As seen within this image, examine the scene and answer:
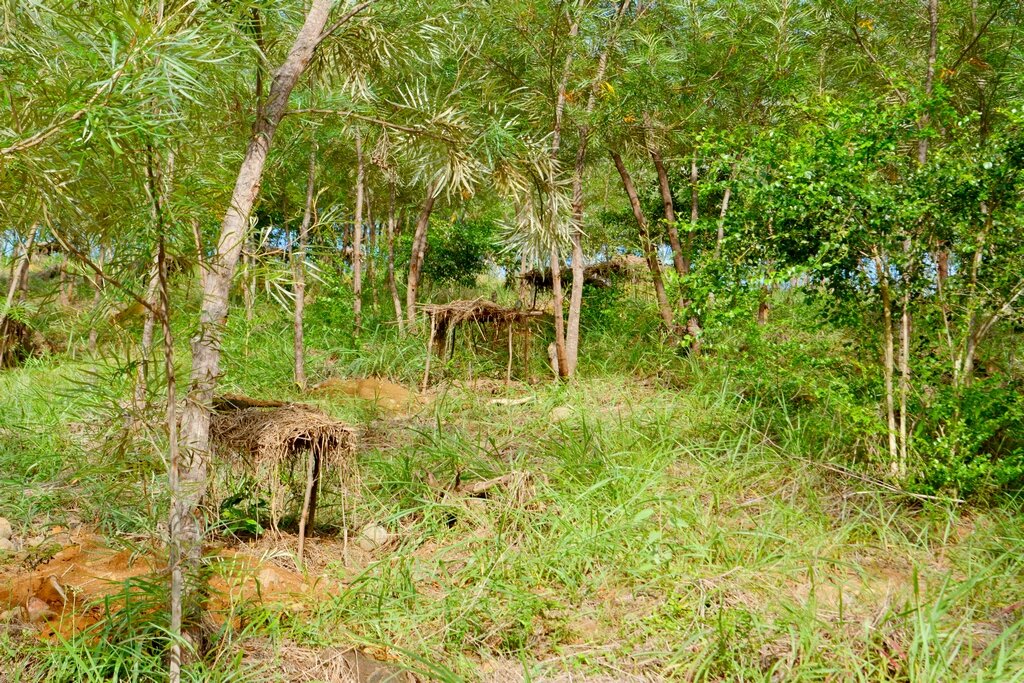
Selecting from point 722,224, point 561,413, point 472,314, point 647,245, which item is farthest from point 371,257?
point 722,224

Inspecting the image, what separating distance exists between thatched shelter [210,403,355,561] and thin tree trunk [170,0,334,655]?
0.45m

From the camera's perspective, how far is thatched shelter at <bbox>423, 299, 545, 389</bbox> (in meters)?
6.54

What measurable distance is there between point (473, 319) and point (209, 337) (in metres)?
4.52

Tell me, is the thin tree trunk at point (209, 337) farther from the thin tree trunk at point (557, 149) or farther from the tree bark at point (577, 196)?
the tree bark at point (577, 196)

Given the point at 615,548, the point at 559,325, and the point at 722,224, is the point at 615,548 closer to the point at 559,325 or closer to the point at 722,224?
the point at 722,224

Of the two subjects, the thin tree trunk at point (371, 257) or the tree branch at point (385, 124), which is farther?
the thin tree trunk at point (371, 257)

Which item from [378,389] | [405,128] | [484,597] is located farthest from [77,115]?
[378,389]

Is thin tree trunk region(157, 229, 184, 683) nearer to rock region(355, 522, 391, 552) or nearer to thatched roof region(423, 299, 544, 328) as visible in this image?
rock region(355, 522, 391, 552)

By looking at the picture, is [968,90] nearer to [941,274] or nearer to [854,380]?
[941,274]

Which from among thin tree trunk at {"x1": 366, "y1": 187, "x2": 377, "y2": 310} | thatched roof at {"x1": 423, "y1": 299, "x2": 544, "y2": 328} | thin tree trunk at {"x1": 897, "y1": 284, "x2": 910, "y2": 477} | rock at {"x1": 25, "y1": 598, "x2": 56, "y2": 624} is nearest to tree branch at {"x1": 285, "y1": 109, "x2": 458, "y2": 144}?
rock at {"x1": 25, "y1": 598, "x2": 56, "y2": 624}

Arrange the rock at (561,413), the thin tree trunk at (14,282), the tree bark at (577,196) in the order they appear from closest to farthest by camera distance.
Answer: the thin tree trunk at (14,282)
the rock at (561,413)
the tree bark at (577,196)

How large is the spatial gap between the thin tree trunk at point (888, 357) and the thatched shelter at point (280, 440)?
8.78 feet

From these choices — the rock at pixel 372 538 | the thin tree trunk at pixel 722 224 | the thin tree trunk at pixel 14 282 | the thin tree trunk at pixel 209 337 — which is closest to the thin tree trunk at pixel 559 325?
the thin tree trunk at pixel 722 224

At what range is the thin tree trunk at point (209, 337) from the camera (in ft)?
7.47
